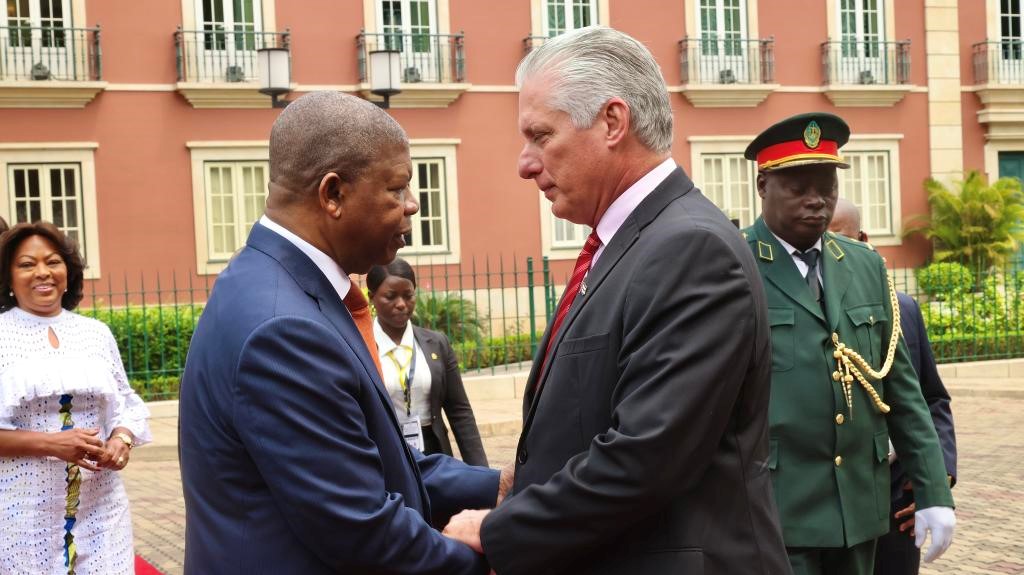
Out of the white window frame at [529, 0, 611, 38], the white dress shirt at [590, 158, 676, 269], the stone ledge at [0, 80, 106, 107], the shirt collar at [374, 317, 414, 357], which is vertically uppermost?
the white window frame at [529, 0, 611, 38]

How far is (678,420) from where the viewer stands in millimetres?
2428

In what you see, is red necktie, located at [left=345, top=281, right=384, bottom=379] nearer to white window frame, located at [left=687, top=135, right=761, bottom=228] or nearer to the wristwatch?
the wristwatch

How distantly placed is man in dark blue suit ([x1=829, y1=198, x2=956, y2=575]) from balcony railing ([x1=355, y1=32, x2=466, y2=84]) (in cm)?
1829

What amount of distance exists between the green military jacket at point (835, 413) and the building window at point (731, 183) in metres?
20.6

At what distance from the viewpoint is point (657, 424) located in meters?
2.42

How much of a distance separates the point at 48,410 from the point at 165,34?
17.7m

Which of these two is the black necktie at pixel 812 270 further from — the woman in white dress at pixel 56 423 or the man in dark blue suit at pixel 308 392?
the woman in white dress at pixel 56 423

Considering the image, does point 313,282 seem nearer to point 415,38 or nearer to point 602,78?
point 602,78

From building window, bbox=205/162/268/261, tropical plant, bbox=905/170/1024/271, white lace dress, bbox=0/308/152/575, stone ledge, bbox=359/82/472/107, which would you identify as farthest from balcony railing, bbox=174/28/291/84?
white lace dress, bbox=0/308/152/575

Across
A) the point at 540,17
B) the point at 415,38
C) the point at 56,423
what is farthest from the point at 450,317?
the point at 56,423

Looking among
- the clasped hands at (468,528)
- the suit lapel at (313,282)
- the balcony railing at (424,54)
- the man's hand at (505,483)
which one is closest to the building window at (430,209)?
the balcony railing at (424,54)

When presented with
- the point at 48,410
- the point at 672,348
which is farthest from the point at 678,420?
the point at 48,410

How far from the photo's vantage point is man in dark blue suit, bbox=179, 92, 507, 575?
2.40 m

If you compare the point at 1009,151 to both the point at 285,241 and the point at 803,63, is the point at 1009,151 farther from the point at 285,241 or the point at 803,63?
the point at 285,241
